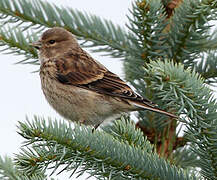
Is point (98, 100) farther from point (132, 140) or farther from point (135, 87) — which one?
point (132, 140)

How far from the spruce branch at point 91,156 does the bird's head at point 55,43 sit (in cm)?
247

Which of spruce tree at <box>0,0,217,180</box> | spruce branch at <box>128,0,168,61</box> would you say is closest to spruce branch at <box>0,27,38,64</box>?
spruce tree at <box>0,0,217,180</box>

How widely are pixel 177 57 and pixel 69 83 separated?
1370 mm

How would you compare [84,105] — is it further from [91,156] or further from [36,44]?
[91,156]

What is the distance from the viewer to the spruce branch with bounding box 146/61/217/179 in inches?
76.3

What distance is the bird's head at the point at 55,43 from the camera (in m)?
4.51

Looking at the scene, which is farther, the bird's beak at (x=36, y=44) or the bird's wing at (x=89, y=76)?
the bird's wing at (x=89, y=76)


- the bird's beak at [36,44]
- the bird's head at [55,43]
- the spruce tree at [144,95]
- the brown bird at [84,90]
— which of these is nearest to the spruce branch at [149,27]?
the spruce tree at [144,95]

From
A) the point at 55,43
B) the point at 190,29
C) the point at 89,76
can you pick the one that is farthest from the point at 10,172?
the point at 55,43

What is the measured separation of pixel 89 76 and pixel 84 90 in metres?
0.18

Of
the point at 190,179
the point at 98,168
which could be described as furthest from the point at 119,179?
the point at 190,179

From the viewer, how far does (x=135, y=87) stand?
3.35 meters

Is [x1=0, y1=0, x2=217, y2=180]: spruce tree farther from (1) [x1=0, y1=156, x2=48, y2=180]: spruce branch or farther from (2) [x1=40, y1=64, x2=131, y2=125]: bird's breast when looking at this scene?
(2) [x1=40, y1=64, x2=131, y2=125]: bird's breast

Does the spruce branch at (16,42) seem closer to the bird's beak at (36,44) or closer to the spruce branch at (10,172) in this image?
the bird's beak at (36,44)
